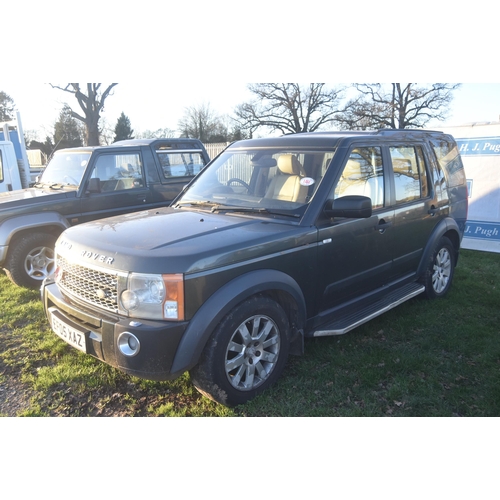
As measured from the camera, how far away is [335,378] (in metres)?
3.58

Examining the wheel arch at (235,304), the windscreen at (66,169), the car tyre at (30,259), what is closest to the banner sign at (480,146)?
the wheel arch at (235,304)

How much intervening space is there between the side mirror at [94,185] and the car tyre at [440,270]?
4.56 metres

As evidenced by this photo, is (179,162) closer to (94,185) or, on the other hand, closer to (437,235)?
(94,185)

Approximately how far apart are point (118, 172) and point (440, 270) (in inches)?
190

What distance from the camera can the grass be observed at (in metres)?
3.20

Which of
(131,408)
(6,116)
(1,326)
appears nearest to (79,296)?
(131,408)

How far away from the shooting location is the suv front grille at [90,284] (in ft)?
9.46

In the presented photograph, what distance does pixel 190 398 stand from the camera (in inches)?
130

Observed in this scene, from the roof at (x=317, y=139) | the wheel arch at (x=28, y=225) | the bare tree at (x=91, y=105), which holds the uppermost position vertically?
the bare tree at (x=91, y=105)

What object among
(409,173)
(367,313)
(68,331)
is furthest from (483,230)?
(68,331)

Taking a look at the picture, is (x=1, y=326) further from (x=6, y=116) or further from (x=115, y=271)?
(x=6, y=116)

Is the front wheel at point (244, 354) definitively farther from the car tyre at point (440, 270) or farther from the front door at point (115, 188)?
the front door at point (115, 188)

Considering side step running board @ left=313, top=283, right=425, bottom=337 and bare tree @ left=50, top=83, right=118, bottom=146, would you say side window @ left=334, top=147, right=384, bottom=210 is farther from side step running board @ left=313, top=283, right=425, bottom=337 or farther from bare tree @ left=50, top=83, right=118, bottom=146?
bare tree @ left=50, top=83, right=118, bottom=146

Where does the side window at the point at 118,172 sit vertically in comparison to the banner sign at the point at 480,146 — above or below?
below
